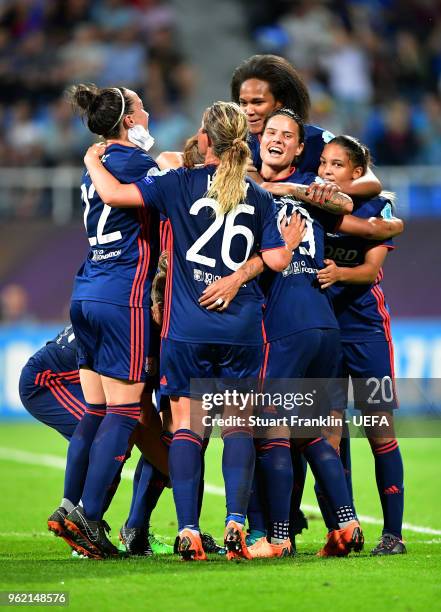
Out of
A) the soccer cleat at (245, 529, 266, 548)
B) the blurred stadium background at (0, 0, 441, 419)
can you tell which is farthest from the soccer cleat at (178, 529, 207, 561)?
the blurred stadium background at (0, 0, 441, 419)

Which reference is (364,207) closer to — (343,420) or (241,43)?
(343,420)

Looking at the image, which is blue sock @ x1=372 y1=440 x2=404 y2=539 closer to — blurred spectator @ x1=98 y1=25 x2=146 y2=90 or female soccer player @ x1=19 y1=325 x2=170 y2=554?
female soccer player @ x1=19 y1=325 x2=170 y2=554

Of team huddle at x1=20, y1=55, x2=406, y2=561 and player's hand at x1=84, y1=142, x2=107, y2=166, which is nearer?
team huddle at x1=20, y1=55, x2=406, y2=561

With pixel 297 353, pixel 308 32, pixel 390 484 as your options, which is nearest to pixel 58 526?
pixel 297 353

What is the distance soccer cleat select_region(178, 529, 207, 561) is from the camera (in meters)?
5.09

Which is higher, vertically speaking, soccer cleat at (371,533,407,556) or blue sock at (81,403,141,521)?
blue sock at (81,403,141,521)

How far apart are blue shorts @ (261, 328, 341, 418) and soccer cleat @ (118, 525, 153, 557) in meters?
0.94

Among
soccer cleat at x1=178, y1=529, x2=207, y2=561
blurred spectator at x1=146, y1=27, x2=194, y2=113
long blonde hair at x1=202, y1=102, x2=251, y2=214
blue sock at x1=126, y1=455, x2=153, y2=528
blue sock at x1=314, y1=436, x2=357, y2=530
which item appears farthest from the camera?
blurred spectator at x1=146, y1=27, x2=194, y2=113

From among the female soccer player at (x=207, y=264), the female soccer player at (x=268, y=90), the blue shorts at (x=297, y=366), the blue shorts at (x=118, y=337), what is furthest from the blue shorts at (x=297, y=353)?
the female soccer player at (x=268, y=90)

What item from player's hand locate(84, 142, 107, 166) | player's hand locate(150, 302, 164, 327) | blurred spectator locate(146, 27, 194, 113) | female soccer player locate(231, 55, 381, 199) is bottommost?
player's hand locate(150, 302, 164, 327)

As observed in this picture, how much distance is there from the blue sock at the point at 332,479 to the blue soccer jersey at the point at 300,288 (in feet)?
2.01

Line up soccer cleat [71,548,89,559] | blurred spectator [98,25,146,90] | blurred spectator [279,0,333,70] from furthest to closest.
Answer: blurred spectator [279,0,333,70] → blurred spectator [98,25,146,90] → soccer cleat [71,548,89,559]

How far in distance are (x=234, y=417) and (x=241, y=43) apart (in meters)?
13.6

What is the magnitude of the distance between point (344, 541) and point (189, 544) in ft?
2.79
